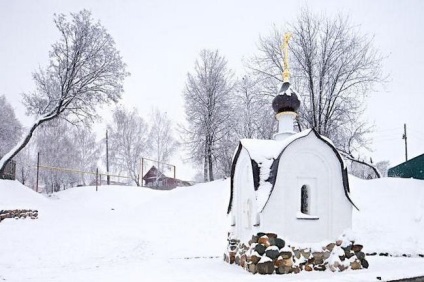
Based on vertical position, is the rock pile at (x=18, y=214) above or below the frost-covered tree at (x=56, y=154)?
below

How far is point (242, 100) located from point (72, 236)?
18.6 m

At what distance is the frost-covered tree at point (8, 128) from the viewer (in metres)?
31.9

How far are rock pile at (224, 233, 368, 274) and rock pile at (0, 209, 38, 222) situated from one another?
9.54 m

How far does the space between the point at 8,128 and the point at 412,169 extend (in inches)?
1222

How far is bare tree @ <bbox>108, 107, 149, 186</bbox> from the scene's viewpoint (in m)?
38.8

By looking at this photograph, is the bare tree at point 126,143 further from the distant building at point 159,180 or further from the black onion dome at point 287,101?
the black onion dome at point 287,101

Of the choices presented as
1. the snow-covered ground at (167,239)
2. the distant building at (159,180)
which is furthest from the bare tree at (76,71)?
the distant building at (159,180)

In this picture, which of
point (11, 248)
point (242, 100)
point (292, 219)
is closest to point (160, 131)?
point (242, 100)

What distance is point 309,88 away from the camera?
73.6 ft

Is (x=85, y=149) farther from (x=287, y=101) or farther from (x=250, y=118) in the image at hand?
(x=287, y=101)

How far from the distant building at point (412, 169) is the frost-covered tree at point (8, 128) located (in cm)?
2842

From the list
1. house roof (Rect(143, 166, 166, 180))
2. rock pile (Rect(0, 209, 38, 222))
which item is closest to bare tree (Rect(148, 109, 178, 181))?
house roof (Rect(143, 166, 166, 180))

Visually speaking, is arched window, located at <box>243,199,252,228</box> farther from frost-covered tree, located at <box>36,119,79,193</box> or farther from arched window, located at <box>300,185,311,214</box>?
frost-covered tree, located at <box>36,119,79,193</box>

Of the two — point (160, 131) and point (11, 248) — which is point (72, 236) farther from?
point (160, 131)
